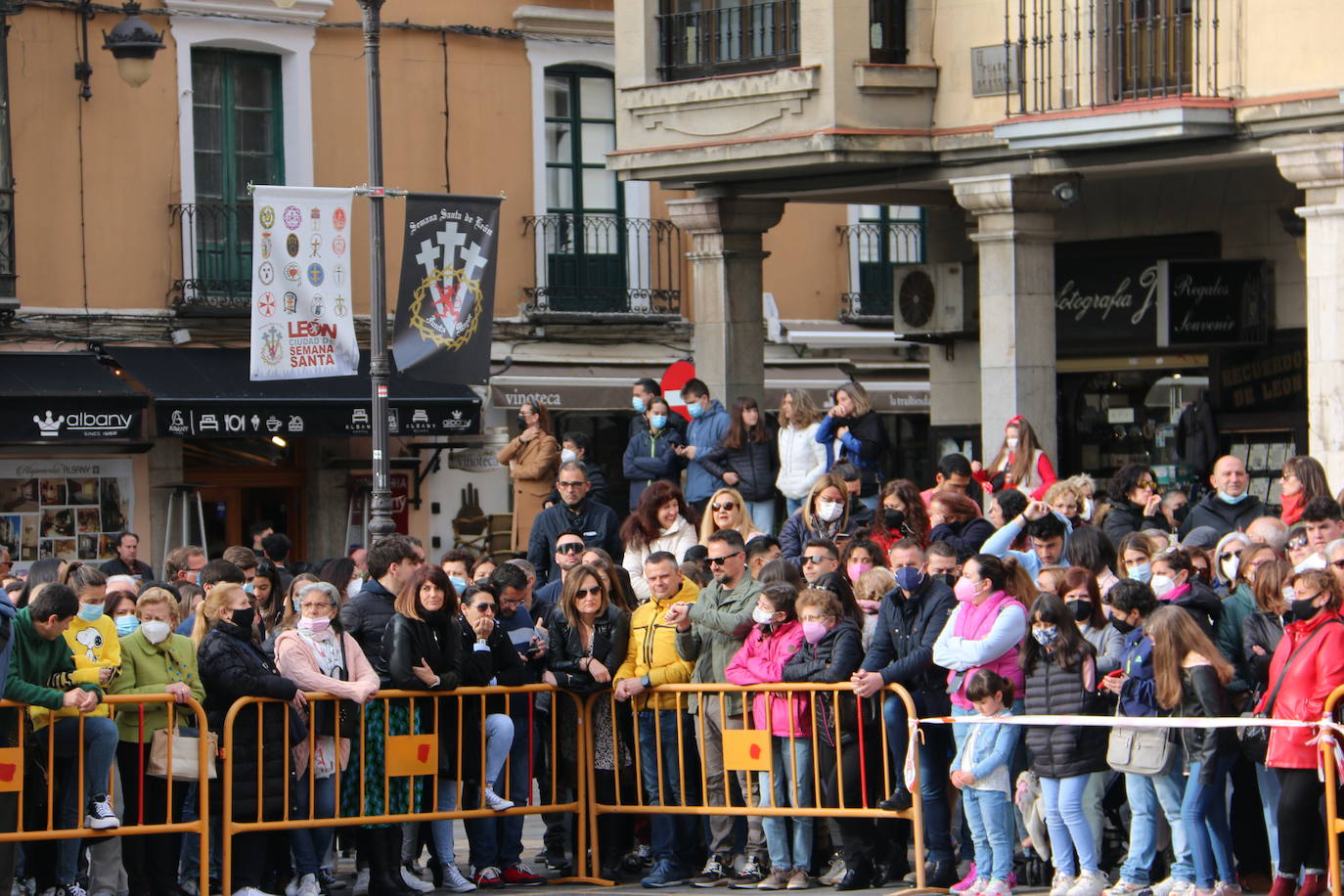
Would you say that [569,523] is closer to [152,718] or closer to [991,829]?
[152,718]

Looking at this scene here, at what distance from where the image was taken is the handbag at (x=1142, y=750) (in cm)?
1090

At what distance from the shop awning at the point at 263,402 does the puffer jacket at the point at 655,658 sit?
36.8ft

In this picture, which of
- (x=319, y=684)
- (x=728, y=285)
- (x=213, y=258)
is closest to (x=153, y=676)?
(x=319, y=684)

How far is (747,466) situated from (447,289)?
9.38ft

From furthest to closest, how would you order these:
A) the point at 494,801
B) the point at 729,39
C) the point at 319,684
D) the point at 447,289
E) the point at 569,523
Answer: the point at 729,39, the point at 447,289, the point at 569,523, the point at 494,801, the point at 319,684

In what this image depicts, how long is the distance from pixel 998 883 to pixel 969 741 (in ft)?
2.30

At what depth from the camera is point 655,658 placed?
12.6 metres

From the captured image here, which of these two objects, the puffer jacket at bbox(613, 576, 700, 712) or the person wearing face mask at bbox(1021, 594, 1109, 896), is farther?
the puffer jacket at bbox(613, 576, 700, 712)

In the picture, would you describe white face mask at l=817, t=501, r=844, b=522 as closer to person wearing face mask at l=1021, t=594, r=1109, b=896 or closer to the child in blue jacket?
the child in blue jacket

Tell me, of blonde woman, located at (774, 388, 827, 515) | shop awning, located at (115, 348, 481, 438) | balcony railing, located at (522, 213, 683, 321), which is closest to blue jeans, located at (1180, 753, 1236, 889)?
blonde woman, located at (774, 388, 827, 515)

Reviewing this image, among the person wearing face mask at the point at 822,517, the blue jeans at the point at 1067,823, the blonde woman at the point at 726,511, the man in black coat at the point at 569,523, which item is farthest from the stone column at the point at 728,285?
the blue jeans at the point at 1067,823

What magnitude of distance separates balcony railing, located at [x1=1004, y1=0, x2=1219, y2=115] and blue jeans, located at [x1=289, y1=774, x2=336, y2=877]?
878 centimetres

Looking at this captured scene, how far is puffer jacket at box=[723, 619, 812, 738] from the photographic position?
12.0m

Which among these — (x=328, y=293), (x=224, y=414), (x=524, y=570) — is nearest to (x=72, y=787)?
(x=524, y=570)
